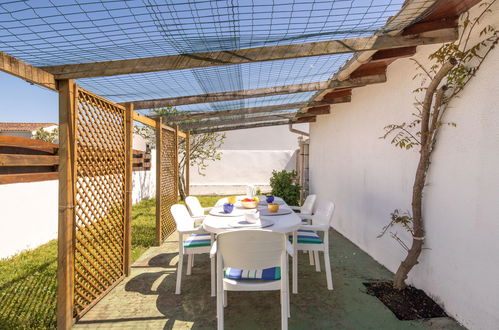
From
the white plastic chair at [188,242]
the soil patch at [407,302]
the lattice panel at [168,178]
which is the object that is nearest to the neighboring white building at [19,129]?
the lattice panel at [168,178]

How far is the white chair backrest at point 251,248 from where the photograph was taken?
2174 millimetres

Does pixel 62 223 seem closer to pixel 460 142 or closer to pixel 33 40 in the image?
pixel 33 40

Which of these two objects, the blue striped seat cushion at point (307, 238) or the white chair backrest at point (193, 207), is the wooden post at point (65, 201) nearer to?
the white chair backrest at point (193, 207)

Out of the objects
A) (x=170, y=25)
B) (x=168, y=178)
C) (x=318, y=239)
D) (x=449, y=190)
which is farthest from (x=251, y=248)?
(x=168, y=178)

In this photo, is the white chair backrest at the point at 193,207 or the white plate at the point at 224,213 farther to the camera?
the white chair backrest at the point at 193,207

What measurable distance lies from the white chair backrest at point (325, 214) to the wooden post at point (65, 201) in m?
2.58

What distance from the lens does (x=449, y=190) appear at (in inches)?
100

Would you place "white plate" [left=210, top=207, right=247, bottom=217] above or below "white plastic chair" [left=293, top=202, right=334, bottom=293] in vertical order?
above

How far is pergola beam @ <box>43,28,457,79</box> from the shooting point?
238 cm

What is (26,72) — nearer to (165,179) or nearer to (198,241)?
(198,241)

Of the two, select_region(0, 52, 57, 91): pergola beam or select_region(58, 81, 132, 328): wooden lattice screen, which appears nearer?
select_region(0, 52, 57, 91): pergola beam

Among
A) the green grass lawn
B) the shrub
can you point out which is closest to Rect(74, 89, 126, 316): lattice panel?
the green grass lawn

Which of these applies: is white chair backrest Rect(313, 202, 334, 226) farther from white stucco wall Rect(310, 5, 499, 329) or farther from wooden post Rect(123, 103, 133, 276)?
wooden post Rect(123, 103, 133, 276)

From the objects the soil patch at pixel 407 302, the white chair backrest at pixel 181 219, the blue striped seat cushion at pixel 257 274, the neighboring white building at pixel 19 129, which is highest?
the neighboring white building at pixel 19 129
